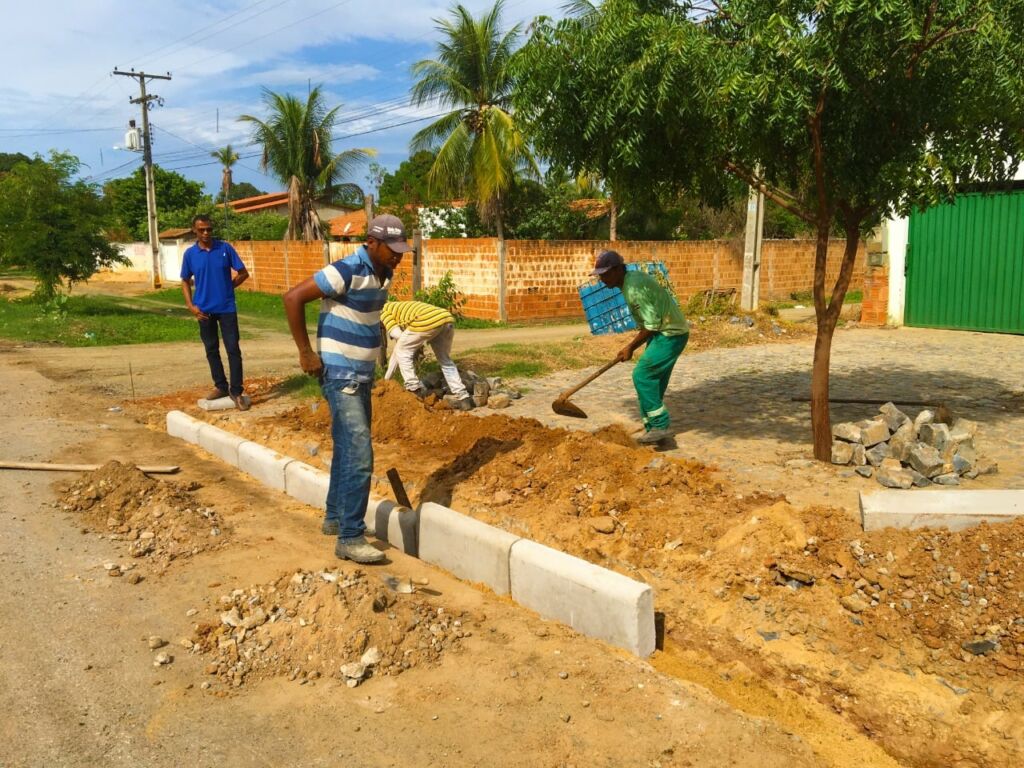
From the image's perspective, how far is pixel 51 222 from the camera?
63.6ft

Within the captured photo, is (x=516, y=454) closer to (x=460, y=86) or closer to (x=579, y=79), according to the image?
(x=579, y=79)

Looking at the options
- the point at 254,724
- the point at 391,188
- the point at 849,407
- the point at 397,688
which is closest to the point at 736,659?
the point at 397,688

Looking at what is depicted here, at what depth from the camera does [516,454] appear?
562 centimetres

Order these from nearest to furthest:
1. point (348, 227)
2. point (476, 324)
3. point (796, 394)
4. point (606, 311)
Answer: point (796, 394), point (606, 311), point (476, 324), point (348, 227)

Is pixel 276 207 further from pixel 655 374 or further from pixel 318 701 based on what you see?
pixel 318 701

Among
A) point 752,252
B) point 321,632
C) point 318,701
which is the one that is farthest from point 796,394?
point 752,252

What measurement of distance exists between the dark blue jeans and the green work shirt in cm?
382

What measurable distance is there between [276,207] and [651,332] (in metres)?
53.1

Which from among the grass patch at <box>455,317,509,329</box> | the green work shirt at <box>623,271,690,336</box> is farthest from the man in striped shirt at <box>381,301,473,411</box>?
the grass patch at <box>455,317,509,329</box>

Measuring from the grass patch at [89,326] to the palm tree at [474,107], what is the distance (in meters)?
8.02

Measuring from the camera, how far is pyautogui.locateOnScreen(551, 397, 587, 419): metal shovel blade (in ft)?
23.6

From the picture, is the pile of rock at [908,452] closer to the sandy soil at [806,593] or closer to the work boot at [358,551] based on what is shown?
the sandy soil at [806,593]

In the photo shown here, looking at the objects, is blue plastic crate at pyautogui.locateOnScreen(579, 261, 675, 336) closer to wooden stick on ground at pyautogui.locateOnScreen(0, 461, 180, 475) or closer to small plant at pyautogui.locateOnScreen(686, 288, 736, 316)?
small plant at pyautogui.locateOnScreen(686, 288, 736, 316)

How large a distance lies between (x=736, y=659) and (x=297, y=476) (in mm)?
3186
